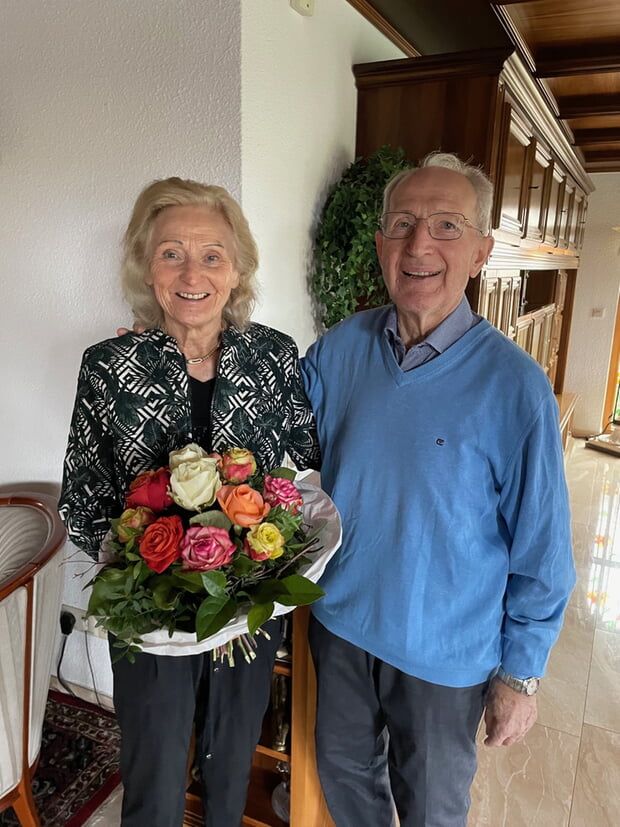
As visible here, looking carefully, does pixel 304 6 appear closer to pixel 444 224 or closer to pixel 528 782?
pixel 444 224

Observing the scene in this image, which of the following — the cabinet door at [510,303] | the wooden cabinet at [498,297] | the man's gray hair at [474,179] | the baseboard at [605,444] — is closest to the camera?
the man's gray hair at [474,179]

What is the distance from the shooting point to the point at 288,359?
3.90 feet

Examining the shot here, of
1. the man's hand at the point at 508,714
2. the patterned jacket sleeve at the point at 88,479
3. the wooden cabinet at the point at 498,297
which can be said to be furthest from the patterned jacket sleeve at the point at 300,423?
the wooden cabinet at the point at 498,297

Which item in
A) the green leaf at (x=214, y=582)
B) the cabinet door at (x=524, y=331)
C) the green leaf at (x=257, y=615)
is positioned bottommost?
the green leaf at (x=257, y=615)

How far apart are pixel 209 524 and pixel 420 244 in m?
0.62

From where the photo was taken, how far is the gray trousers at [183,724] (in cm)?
103

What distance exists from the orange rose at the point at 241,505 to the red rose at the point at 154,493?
8 cm

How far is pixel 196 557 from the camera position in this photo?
29.6 inches

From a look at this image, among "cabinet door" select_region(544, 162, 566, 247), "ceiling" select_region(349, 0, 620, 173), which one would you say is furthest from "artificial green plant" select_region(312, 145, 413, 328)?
"cabinet door" select_region(544, 162, 566, 247)

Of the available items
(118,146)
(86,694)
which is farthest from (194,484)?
(86,694)

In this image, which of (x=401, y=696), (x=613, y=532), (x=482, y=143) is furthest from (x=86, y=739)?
(x=613, y=532)

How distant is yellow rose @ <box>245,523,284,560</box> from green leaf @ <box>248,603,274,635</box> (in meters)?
0.07

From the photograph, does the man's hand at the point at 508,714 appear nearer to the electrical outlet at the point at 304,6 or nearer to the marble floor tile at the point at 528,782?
the marble floor tile at the point at 528,782

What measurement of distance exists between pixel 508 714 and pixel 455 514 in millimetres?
389
